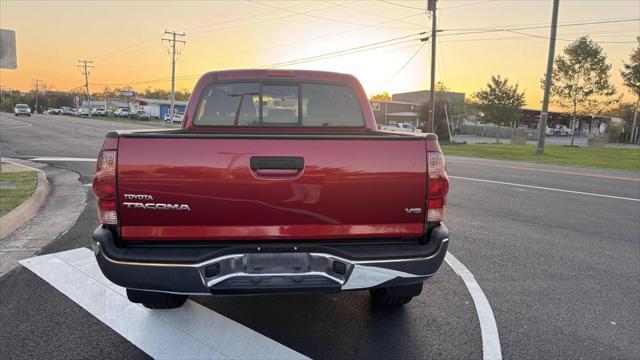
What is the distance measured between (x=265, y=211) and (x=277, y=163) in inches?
11.6

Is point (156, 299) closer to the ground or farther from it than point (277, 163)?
closer to the ground

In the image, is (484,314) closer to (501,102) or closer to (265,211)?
(265,211)

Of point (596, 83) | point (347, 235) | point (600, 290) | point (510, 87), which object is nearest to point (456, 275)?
point (600, 290)

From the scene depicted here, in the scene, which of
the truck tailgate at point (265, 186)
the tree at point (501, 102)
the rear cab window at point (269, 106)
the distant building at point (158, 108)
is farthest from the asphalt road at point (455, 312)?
the distant building at point (158, 108)

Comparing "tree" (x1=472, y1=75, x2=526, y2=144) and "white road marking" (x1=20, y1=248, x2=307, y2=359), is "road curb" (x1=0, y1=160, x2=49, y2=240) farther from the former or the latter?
"tree" (x1=472, y1=75, x2=526, y2=144)

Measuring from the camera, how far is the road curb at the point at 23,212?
576 centimetres

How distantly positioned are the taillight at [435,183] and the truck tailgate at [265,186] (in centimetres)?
5

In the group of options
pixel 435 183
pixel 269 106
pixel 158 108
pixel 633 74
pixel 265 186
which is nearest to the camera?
pixel 265 186

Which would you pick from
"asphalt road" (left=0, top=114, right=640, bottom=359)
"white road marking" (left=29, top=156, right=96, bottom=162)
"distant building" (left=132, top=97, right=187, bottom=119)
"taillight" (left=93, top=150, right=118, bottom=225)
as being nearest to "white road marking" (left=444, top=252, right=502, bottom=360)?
"asphalt road" (left=0, top=114, right=640, bottom=359)

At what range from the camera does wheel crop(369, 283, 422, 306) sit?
334 centimetres

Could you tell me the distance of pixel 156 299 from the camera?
10.9 feet

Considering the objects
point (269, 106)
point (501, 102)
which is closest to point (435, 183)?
point (269, 106)

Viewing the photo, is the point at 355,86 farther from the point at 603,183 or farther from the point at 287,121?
the point at 603,183

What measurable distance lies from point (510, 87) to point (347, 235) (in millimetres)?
43440
